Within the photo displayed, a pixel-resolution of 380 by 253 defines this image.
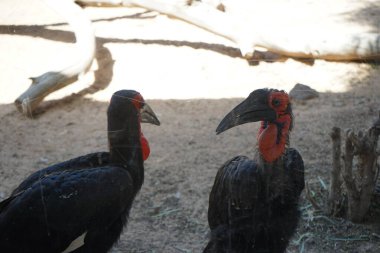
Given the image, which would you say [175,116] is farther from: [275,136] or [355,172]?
[275,136]

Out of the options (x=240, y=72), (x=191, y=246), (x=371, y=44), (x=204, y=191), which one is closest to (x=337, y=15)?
(x=371, y=44)

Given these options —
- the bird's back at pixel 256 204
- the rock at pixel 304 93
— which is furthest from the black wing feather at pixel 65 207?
the rock at pixel 304 93

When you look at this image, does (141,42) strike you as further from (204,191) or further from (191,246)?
(191,246)

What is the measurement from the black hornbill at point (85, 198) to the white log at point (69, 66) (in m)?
1.04

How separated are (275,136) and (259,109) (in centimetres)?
12

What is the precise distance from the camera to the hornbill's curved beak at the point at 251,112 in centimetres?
169

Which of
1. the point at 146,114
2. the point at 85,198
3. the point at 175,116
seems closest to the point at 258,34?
the point at 175,116

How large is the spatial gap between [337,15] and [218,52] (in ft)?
2.50

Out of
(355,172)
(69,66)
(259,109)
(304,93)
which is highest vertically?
(259,109)

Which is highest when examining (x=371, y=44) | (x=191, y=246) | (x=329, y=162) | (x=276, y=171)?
(x=371, y=44)

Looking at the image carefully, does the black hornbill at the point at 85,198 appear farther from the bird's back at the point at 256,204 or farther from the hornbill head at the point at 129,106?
the bird's back at the point at 256,204

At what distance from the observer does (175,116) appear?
278 centimetres

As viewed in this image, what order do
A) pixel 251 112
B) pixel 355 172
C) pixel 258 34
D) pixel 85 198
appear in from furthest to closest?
pixel 258 34, pixel 355 172, pixel 85 198, pixel 251 112

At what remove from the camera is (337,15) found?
336 centimetres
